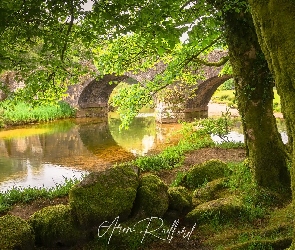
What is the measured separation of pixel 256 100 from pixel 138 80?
2346cm

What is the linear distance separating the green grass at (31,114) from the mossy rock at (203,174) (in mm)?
16432

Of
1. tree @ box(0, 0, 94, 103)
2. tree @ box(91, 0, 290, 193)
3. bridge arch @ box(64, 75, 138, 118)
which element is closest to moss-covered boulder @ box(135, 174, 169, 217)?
tree @ box(91, 0, 290, 193)

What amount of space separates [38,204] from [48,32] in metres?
4.63

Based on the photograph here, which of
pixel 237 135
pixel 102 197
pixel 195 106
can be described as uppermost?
pixel 195 106

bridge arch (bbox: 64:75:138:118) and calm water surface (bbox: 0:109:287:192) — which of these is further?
bridge arch (bbox: 64:75:138:118)

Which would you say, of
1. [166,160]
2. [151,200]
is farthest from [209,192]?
[166,160]

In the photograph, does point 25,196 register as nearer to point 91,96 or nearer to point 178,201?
point 178,201

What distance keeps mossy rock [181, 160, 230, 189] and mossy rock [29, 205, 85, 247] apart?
3.78m

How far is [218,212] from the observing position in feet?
21.0

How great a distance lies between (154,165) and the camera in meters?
11.8

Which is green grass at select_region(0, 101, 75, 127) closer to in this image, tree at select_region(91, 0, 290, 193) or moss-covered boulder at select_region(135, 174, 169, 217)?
moss-covered boulder at select_region(135, 174, 169, 217)

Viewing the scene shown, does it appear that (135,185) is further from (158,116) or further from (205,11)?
(158,116)

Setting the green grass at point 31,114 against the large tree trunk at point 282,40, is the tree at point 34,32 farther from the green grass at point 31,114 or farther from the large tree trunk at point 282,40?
the green grass at point 31,114

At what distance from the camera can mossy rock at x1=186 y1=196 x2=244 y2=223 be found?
20.9 feet
